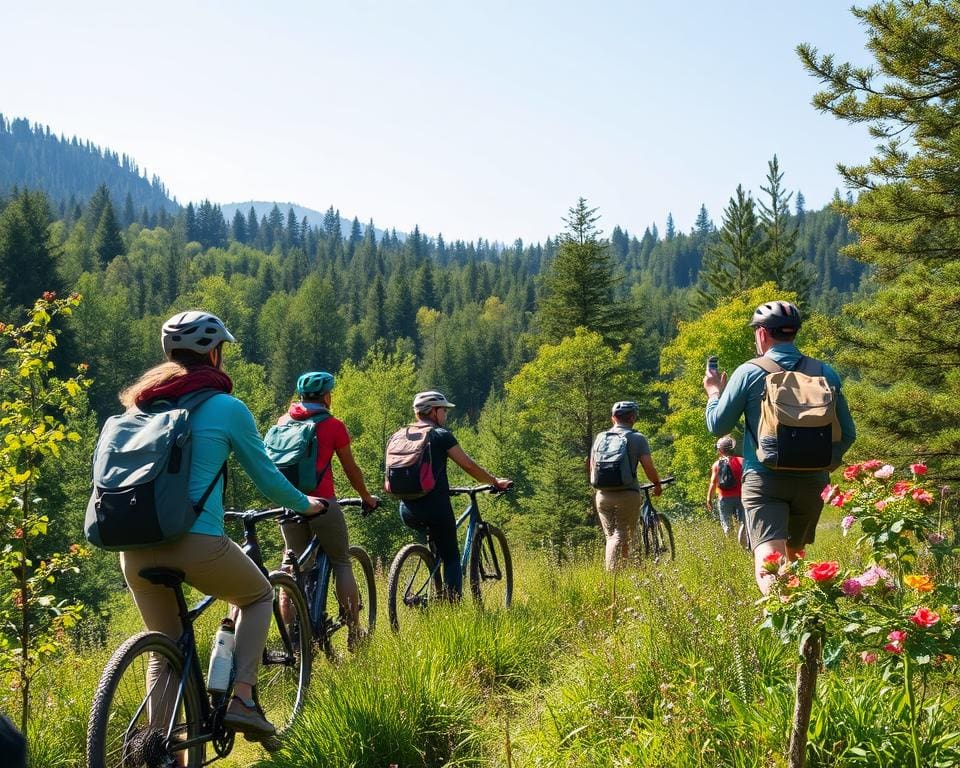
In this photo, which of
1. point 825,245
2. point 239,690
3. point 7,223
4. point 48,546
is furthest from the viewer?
point 825,245

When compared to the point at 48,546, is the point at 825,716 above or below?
above

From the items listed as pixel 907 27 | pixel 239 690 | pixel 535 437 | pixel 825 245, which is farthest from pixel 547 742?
pixel 825 245

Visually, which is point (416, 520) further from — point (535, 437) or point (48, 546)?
point (535, 437)

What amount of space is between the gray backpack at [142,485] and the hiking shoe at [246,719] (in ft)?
3.06

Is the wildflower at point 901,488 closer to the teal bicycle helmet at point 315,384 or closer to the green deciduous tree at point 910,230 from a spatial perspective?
the teal bicycle helmet at point 315,384

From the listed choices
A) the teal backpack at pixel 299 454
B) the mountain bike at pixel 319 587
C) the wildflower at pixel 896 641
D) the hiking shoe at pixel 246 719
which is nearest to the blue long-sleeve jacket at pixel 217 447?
the hiking shoe at pixel 246 719

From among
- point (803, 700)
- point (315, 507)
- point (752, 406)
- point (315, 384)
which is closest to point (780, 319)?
point (752, 406)

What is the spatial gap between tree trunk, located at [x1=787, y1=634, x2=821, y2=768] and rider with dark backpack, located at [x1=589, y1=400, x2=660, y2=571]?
5377 millimetres

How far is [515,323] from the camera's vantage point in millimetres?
125312

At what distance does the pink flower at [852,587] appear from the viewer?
8.98 ft

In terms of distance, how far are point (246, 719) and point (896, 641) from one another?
264 cm

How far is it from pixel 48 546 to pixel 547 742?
2850 centimetres

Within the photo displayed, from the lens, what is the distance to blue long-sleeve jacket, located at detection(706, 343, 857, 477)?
4.75m

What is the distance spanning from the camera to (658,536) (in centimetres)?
1096
